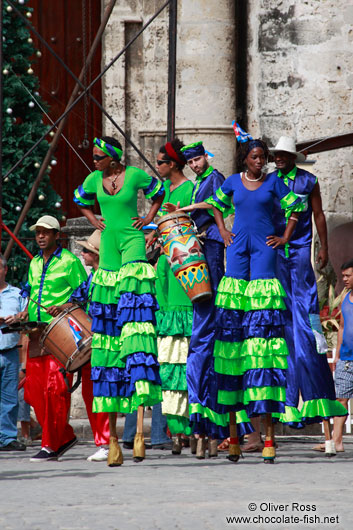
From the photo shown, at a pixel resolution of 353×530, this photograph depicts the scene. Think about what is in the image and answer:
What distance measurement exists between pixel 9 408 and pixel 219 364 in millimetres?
2644

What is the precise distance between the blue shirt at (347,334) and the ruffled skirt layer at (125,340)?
76.7 inches

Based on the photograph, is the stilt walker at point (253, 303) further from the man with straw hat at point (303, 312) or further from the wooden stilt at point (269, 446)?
the man with straw hat at point (303, 312)

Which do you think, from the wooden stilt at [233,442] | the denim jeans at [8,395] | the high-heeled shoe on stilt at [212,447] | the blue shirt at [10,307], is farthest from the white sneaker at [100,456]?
the blue shirt at [10,307]

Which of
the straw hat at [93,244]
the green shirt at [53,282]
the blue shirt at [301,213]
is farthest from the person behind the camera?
the straw hat at [93,244]

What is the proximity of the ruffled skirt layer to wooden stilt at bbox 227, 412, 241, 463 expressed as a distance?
1.87ft

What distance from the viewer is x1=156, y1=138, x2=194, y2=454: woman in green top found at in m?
9.41

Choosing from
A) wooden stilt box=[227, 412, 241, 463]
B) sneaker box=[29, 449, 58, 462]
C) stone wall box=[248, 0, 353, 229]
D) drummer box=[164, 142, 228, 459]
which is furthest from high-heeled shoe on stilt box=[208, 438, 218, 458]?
stone wall box=[248, 0, 353, 229]

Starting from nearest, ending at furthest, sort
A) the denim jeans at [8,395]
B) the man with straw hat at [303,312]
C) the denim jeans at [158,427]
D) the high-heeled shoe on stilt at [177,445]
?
the man with straw hat at [303,312] < the high-heeled shoe on stilt at [177,445] < the denim jeans at [158,427] < the denim jeans at [8,395]

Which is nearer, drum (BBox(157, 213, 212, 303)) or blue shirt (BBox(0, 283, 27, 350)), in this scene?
drum (BBox(157, 213, 212, 303))

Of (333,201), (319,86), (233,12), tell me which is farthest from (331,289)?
(233,12)

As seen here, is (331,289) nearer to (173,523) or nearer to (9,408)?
(9,408)

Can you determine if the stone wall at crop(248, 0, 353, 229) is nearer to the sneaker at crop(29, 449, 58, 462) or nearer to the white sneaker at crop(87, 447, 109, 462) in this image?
the white sneaker at crop(87, 447, 109, 462)

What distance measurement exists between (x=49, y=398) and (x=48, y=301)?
2.61ft

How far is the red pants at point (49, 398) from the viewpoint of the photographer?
31.2 feet
